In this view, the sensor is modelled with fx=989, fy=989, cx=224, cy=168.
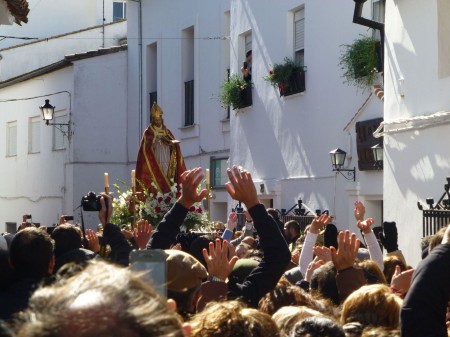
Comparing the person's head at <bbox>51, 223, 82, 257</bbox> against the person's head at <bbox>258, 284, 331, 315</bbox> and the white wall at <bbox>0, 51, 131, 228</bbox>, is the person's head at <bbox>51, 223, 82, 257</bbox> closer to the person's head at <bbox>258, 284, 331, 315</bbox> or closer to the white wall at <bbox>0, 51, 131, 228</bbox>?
the person's head at <bbox>258, 284, 331, 315</bbox>

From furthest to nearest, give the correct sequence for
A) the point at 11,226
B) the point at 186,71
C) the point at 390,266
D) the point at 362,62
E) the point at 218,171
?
the point at 11,226, the point at 186,71, the point at 218,171, the point at 362,62, the point at 390,266

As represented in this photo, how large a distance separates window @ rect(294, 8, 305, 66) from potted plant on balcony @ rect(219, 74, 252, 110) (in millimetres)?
1821

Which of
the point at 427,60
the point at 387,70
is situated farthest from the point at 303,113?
the point at 427,60

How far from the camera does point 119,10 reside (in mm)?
33438

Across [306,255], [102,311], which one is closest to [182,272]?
[102,311]

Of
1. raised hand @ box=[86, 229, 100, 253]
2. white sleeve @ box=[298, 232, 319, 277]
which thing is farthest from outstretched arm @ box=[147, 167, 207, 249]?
raised hand @ box=[86, 229, 100, 253]

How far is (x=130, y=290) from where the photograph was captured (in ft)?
5.67

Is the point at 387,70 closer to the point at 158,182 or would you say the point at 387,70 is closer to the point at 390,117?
the point at 390,117

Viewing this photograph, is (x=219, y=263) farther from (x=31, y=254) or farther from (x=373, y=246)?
(x=373, y=246)

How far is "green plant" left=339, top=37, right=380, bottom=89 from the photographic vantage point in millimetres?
14266

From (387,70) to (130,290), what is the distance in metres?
10.8

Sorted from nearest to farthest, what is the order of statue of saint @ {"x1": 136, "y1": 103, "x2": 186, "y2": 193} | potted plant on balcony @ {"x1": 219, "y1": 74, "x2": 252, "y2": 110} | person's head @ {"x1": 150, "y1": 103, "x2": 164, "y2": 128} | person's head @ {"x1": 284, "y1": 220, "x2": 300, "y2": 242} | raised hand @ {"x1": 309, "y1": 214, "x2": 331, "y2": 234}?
raised hand @ {"x1": 309, "y1": 214, "x2": 331, "y2": 234}
person's head @ {"x1": 284, "y1": 220, "x2": 300, "y2": 242}
statue of saint @ {"x1": 136, "y1": 103, "x2": 186, "y2": 193}
person's head @ {"x1": 150, "y1": 103, "x2": 164, "y2": 128}
potted plant on balcony @ {"x1": 219, "y1": 74, "x2": 252, "y2": 110}

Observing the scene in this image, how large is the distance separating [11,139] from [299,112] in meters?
16.0

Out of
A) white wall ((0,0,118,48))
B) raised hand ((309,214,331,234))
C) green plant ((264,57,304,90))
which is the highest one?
white wall ((0,0,118,48))
